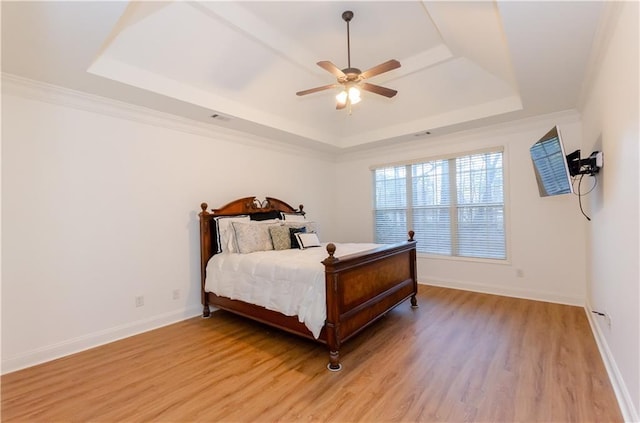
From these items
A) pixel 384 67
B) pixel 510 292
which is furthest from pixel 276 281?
pixel 510 292

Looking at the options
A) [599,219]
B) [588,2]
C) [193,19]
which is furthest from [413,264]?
[193,19]

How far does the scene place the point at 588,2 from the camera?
1.77 metres

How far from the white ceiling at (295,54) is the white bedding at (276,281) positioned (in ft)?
6.14

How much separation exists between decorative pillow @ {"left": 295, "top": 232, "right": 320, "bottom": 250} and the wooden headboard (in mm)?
697

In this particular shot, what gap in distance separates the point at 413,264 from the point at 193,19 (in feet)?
11.9

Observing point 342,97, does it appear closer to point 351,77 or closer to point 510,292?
point 351,77

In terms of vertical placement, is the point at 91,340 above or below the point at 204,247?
below

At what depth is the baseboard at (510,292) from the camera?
12.4 ft

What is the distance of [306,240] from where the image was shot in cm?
395

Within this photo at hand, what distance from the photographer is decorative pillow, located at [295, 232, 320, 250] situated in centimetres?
390

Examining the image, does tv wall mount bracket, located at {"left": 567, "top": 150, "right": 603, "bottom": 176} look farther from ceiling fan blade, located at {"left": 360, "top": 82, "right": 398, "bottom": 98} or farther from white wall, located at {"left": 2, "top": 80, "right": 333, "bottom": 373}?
white wall, located at {"left": 2, "top": 80, "right": 333, "bottom": 373}

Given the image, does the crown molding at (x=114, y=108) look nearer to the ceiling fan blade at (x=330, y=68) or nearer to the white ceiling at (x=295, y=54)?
the white ceiling at (x=295, y=54)

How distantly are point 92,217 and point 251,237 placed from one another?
1620 millimetres

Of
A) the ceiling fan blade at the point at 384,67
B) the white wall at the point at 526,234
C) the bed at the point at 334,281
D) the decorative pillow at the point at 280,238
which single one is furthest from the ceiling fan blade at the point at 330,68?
the white wall at the point at 526,234
